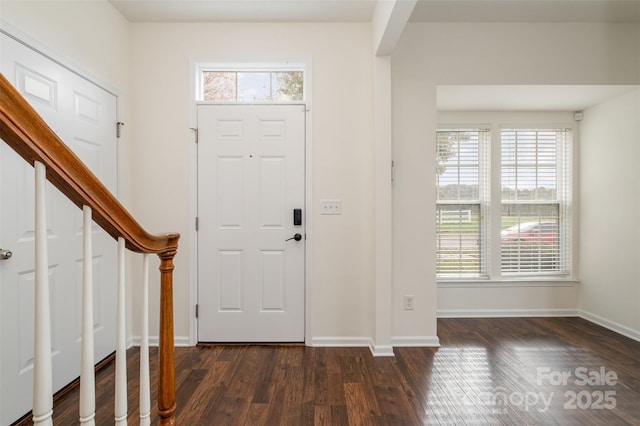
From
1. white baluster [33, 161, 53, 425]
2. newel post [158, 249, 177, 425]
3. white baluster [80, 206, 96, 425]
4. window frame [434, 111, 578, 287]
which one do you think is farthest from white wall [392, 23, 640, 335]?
white baluster [33, 161, 53, 425]

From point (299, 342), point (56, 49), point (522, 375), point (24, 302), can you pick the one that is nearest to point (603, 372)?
point (522, 375)

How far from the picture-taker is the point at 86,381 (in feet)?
2.73

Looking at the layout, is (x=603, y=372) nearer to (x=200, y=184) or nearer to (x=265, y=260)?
(x=265, y=260)

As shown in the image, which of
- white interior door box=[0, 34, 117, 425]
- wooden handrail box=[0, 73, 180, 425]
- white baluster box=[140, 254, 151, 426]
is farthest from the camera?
white interior door box=[0, 34, 117, 425]

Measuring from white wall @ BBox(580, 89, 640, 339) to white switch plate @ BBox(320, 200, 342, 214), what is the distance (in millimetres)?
2733

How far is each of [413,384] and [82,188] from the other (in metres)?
2.18

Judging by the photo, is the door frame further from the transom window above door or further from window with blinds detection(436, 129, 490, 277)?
window with blinds detection(436, 129, 490, 277)

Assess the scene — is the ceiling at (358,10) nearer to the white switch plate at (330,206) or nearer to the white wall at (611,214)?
the white wall at (611,214)

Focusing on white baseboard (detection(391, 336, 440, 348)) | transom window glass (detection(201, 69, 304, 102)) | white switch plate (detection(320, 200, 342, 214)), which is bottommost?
white baseboard (detection(391, 336, 440, 348))

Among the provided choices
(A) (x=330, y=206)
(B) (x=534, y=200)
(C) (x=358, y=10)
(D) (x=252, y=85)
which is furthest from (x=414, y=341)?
(C) (x=358, y=10)

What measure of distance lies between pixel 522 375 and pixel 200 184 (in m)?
2.87

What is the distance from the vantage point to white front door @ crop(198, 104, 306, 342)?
9.27 ft

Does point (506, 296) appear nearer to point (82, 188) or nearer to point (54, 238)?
point (82, 188)

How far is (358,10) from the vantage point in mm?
2645
